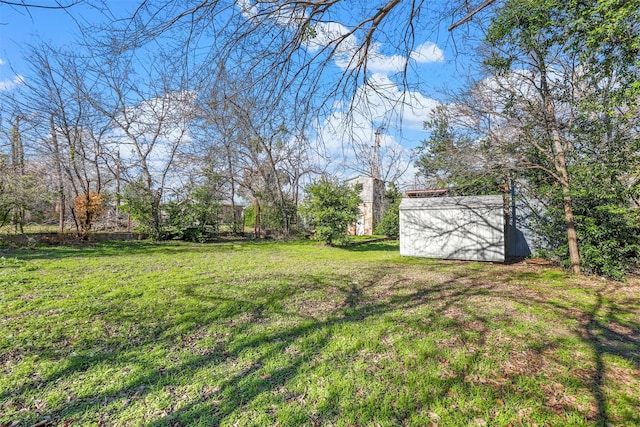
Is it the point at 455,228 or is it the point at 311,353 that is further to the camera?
the point at 455,228

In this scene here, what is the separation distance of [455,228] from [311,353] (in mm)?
6692

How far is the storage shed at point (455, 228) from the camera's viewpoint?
7395mm

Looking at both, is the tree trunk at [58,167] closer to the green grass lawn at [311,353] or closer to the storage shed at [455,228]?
the green grass lawn at [311,353]

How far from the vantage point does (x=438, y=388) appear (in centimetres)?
202

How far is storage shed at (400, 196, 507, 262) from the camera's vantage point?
7.39m

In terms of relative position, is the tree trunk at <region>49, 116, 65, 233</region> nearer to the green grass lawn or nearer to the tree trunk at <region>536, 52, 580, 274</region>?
the green grass lawn

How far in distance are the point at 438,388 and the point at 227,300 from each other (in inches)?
109

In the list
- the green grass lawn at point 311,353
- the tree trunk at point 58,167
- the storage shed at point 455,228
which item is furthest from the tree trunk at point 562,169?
the tree trunk at point 58,167

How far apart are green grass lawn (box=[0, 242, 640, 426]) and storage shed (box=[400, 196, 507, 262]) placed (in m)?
2.82

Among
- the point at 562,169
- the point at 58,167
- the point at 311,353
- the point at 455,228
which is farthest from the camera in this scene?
the point at 58,167

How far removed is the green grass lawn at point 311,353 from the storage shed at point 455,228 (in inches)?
111

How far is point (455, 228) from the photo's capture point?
7.92 meters

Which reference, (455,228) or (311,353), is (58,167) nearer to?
(311,353)

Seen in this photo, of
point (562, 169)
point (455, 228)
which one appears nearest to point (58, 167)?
point (455, 228)
